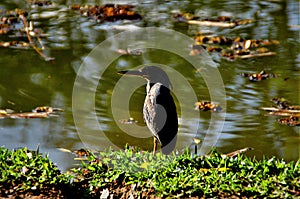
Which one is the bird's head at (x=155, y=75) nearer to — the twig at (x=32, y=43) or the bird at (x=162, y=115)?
the bird at (x=162, y=115)

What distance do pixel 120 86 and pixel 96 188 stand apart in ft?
10.0

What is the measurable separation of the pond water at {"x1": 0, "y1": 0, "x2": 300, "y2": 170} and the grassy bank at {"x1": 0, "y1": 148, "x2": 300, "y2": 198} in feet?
2.63

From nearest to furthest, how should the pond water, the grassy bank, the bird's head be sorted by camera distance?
the grassy bank < the bird's head < the pond water

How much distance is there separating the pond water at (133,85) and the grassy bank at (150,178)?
80cm

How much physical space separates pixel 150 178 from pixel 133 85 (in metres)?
3.11

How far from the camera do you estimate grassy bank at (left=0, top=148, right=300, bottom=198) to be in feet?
14.9

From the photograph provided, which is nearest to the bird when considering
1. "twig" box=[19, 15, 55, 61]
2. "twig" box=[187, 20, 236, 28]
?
"twig" box=[19, 15, 55, 61]

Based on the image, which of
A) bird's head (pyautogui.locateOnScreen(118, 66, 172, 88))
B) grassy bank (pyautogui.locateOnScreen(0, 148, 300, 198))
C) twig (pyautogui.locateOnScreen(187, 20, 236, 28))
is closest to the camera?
grassy bank (pyautogui.locateOnScreen(0, 148, 300, 198))

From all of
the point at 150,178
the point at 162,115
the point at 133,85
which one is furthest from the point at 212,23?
the point at 150,178

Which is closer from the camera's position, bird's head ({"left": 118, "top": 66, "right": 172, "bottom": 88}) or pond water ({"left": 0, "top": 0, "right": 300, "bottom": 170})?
bird's head ({"left": 118, "top": 66, "right": 172, "bottom": 88})

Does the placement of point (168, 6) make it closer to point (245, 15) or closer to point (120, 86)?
point (245, 15)

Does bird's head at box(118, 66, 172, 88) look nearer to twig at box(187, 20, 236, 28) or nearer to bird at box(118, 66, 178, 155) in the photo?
bird at box(118, 66, 178, 155)

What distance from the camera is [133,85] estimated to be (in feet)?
25.6

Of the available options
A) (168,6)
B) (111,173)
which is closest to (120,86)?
(111,173)
